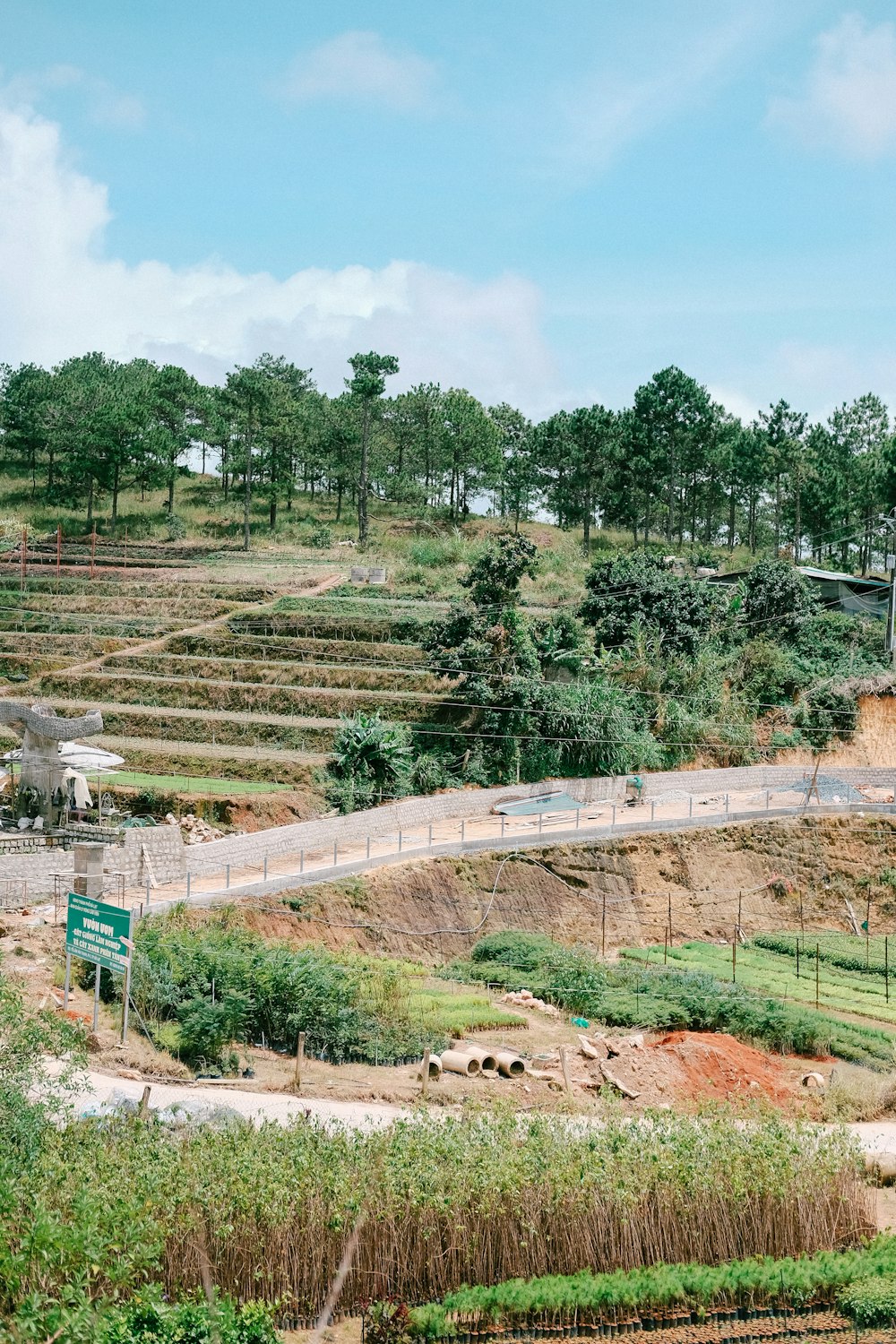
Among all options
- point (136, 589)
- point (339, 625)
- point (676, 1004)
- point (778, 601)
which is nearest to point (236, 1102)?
point (676, 1004)

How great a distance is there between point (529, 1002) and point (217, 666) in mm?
23226

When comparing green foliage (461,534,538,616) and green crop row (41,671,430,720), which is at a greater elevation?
green foliage (461,534,538,616)

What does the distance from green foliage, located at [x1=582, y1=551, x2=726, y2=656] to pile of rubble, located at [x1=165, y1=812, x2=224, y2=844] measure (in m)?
18.9

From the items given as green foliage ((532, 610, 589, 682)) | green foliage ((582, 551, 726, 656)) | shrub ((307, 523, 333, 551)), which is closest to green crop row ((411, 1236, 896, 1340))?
green foliage ((532, 610, 589, 682))

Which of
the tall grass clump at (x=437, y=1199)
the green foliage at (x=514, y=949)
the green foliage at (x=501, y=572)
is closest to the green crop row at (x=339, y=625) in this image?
the green foliage at (x=501, y=572)

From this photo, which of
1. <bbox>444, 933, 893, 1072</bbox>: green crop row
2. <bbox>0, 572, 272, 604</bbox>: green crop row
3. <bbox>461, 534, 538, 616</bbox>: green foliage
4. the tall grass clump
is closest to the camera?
the tall grass clump

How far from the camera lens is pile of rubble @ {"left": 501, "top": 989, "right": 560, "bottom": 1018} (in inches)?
949

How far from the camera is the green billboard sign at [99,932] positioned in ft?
60.0

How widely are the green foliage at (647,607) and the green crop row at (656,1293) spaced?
32.7m

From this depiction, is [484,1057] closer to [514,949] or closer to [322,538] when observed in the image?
[514,949]

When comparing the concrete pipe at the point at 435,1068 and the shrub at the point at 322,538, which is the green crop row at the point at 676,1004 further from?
the shrub at the point at 322,538

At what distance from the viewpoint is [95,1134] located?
551 inches

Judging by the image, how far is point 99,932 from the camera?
18688 mm

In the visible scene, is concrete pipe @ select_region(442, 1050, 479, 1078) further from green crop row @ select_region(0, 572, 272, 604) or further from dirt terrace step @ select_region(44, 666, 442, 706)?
green crop row @ select_region(0, 572, 272, 604)
